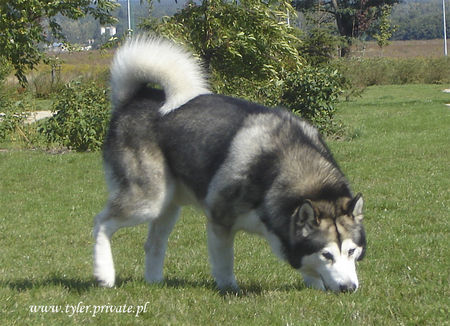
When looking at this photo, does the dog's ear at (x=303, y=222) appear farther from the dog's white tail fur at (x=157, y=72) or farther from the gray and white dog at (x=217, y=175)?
the dog's white tail fur at (x=157, y=72)

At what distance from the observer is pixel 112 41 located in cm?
1298

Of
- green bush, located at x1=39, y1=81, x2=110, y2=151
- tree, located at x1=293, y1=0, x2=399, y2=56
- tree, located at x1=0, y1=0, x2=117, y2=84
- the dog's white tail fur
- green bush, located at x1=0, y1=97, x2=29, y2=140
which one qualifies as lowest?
tree, located at x1=293, y1=0, x2=399, y2=56

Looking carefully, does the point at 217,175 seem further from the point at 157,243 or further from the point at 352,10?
the point at 352,10

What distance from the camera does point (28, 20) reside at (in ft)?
41.0

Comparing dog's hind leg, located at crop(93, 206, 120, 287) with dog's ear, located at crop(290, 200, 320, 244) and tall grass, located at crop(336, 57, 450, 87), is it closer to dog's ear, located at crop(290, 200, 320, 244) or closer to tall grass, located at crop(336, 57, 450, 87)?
dog's ear, located at crop(290, 200, 320, 244)

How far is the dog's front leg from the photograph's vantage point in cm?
510

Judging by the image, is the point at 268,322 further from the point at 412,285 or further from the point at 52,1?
the point at 52,1

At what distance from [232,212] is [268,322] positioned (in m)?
0.92

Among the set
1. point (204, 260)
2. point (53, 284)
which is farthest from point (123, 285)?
point (204, 260)

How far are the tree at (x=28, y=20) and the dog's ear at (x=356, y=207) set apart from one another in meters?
9.02

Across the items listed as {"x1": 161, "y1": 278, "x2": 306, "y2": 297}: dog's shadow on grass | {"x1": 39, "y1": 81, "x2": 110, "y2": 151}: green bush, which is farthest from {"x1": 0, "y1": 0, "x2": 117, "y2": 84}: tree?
{"x1": 161, "y1": 278, "x2": 306, "y2": 297}: dog's shadow on grass

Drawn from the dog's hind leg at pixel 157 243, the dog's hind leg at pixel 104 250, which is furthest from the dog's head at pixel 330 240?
the dog's hind leg at pixel 104 250

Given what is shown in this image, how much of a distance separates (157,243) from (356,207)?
1884mm

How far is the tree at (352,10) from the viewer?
39125mm
